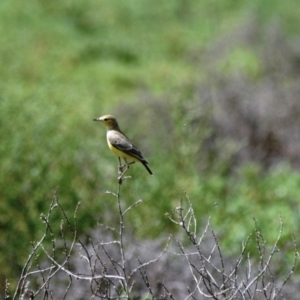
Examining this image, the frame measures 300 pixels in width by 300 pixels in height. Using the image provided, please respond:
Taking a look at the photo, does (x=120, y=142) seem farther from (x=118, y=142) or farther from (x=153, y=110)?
(x=153, y=110)

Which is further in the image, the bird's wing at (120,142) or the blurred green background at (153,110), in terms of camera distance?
the blurred green background at (153,110)

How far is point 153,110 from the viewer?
18.2m

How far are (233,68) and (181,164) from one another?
10.2 m

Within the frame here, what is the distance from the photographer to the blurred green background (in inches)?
435

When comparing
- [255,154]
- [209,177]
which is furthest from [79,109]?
[209,177]

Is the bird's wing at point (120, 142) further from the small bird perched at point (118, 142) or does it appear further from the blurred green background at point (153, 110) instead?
the blurred green background at point (153, 110)

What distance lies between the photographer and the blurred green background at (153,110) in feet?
36.2

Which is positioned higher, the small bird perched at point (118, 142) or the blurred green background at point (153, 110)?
the small bird perched at point (118, 142)

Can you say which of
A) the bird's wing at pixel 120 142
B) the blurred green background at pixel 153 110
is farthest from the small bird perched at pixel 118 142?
the blurred green background at pixel 153 110

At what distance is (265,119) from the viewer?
19.0 meters

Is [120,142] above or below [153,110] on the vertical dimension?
above

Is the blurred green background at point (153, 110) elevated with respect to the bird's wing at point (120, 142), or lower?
lower

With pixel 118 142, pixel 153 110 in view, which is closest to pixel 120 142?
pixel 118 142

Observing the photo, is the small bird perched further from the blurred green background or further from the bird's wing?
the blurred green background
